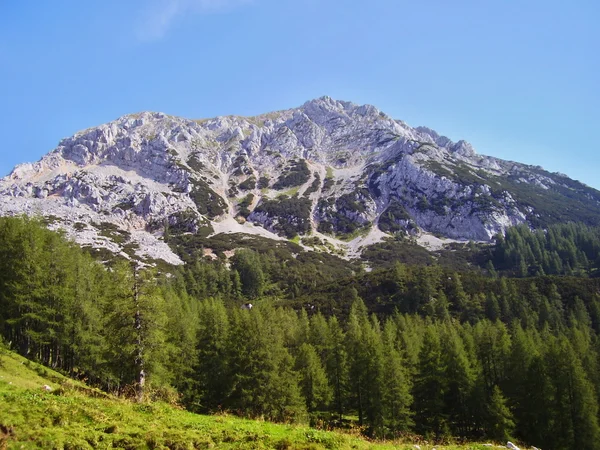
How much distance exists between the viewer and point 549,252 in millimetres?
162625

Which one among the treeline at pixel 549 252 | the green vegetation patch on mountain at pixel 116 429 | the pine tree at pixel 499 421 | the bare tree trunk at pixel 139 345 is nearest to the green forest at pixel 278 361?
the bare tree trunk at pixel 139 345

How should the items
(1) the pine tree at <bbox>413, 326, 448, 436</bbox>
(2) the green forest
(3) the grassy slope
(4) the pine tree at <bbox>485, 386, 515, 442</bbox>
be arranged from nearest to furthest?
(3) the grassy slope < (2) the green forest < (4) the pine tree at <bbox>485, 386, 515, 442</bbox> < (1) the pine tree at <bbox>413, 326, 448, 436</bbox>

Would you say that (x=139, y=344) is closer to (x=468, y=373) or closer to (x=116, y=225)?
(x=468, y=373)

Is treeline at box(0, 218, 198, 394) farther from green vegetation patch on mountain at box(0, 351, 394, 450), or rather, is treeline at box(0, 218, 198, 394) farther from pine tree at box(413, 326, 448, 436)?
Answer: pine tree at box(413, 326, 448, 436)

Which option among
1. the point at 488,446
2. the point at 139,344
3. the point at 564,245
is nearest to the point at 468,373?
the point at 488,446

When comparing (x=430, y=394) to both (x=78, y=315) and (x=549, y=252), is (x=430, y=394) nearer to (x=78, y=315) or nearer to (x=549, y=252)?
(x=78, y=315)

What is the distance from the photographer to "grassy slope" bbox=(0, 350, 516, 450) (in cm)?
1183

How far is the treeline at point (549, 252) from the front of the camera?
481ft

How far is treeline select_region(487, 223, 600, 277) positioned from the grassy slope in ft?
525

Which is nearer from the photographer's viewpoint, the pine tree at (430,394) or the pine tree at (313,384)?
the pine tree at (430,394)

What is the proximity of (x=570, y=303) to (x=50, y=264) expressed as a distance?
115 meters

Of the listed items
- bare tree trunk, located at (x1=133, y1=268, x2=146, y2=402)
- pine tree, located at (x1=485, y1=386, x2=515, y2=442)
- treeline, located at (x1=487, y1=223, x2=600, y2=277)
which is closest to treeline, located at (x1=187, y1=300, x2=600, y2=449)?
pine tree, located at (x1=485, y1=386, x2=515, y2=442)

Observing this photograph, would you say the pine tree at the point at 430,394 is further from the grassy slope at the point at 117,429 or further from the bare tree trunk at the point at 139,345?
the bare tree trunk at the point at 139,345

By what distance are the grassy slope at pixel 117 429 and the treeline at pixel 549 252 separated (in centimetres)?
16010
